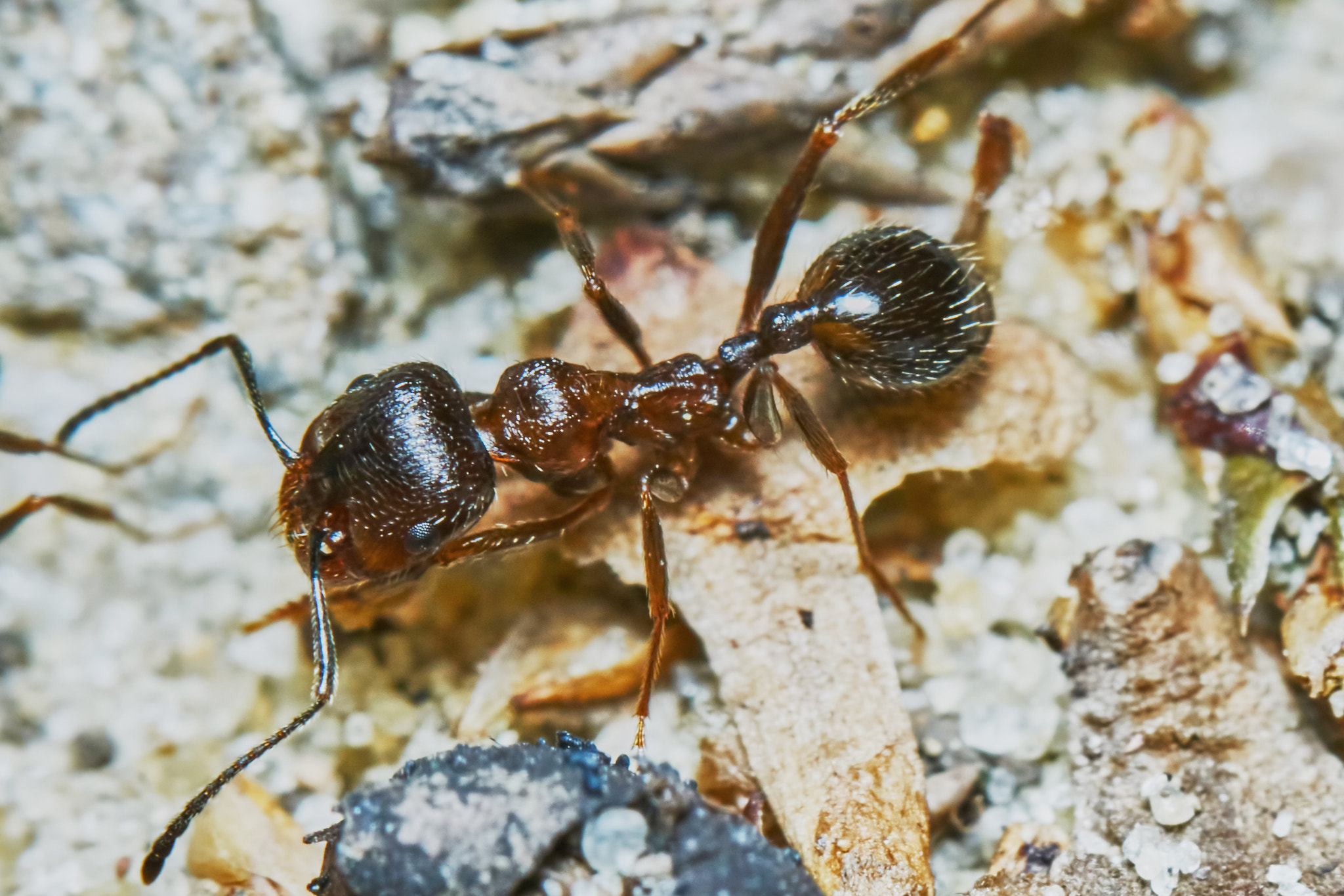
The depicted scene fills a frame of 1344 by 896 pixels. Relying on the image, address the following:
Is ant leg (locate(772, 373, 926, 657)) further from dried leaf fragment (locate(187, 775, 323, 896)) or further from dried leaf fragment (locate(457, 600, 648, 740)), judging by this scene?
dried leaf fragment (locate(187, 775, 323, 896))

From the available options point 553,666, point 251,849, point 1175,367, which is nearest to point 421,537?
point 553,666

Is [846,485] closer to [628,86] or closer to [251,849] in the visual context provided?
[628,86]

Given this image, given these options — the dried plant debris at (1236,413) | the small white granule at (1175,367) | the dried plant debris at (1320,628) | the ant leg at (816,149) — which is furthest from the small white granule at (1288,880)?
the ant leg at (816,149)

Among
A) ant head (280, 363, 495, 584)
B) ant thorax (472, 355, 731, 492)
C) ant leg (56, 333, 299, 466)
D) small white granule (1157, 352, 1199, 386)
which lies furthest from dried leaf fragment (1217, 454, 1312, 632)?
ant leg (56, 333, 299, 466)

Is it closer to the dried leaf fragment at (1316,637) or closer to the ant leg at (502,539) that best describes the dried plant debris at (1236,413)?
the dried leaf fragment at (1316,637)

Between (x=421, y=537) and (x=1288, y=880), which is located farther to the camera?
(x=421, y=537)

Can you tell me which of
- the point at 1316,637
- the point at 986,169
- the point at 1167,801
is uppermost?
the point at 986,169

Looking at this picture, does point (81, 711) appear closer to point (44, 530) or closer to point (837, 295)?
point (44, 530)
